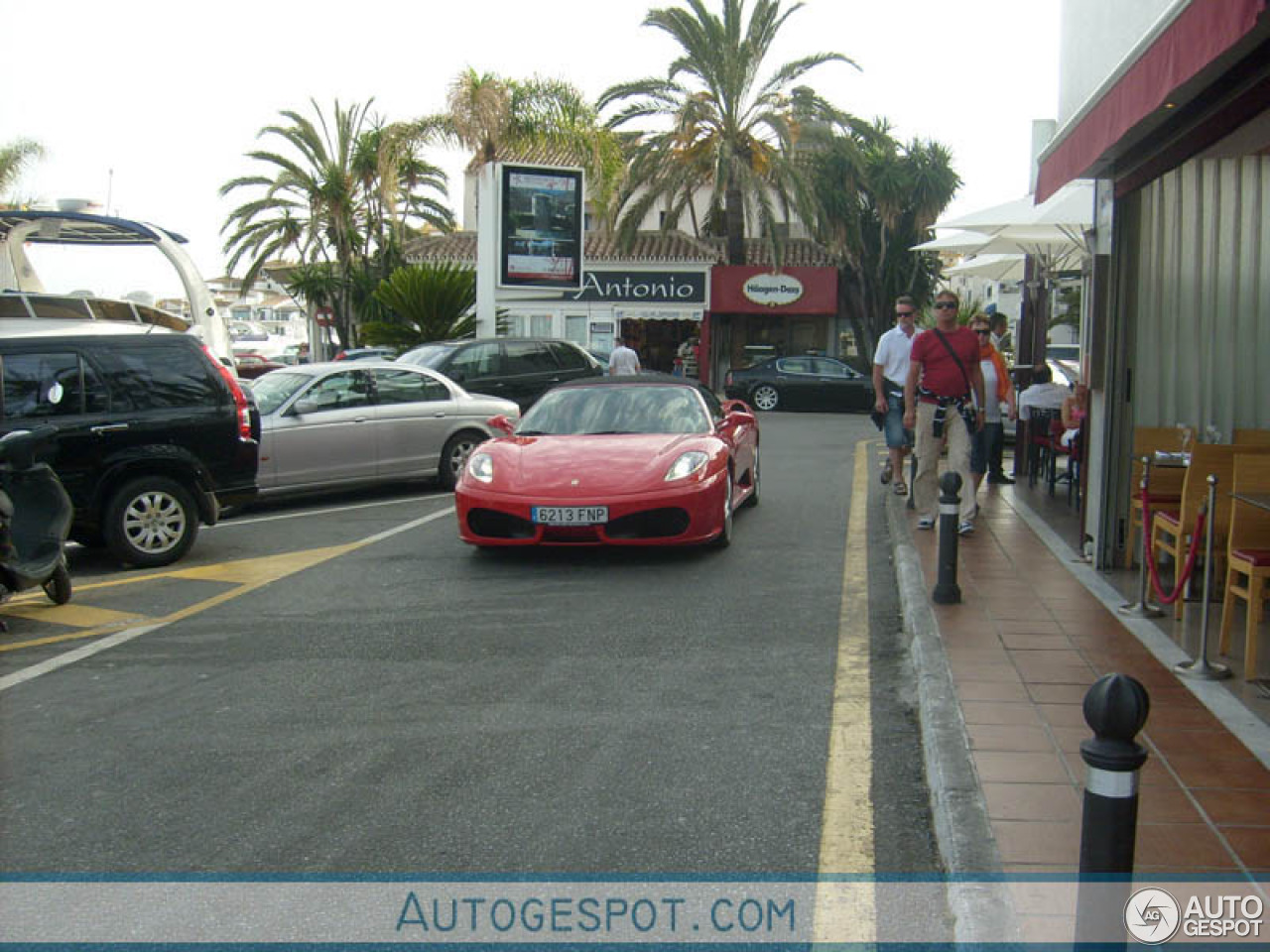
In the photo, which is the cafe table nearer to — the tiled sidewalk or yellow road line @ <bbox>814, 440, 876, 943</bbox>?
the tiled sidewalk

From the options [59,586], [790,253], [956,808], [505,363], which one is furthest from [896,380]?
[790,253]

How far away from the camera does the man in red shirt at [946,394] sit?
941 cm

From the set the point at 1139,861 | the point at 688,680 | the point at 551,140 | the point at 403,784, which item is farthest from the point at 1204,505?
the point at 551,140

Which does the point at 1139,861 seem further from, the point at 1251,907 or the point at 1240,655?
the point at 1240,655

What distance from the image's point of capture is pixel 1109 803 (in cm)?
253

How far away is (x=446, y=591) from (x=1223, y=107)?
5233mm

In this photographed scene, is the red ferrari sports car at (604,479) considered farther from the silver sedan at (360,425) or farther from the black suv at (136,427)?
the silver sedan at (360,425)

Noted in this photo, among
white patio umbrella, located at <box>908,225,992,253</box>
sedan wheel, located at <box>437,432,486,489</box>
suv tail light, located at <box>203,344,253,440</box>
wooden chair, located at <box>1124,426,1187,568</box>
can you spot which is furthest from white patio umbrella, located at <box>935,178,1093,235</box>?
suv tail light, located at <box>203,344,253,440</box>

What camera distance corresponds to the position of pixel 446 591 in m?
7.88

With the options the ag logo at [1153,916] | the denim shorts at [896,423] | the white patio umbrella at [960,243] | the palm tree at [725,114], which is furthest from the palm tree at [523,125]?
the ag logo at [1153,916]

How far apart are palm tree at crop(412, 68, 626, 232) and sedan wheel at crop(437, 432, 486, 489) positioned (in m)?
18.1

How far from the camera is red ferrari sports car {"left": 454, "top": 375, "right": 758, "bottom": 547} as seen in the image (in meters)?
Result: 8.36

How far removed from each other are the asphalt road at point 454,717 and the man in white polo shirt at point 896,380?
3052mm

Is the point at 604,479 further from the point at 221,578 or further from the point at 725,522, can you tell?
the point at 221,578
